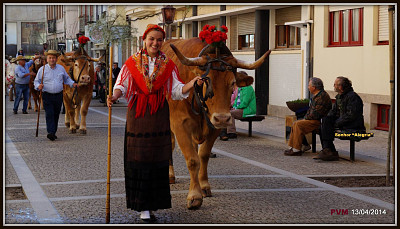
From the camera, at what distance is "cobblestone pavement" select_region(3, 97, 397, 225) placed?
729 cm

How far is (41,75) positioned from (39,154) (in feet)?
9.51

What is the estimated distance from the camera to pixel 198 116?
27.1ft

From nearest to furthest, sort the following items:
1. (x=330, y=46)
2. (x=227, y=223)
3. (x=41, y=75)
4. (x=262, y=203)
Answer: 1. (x=227, y=223)
2. (x=262, y=203)
3. (x=41, y=75)
4. (x=330, y=46)

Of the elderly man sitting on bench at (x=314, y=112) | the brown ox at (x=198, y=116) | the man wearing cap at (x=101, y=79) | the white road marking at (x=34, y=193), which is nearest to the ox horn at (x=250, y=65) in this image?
the brown ox at (x=198, y=116)

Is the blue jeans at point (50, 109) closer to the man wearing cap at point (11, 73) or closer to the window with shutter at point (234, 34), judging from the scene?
the window with shutter at point (234, 34)

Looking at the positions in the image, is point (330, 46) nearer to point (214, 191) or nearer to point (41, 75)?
point (41, 75)

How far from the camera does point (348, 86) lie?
1191 centimetres

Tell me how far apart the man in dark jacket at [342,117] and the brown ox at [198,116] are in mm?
3855

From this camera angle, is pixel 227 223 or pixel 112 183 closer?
pixel 227 223

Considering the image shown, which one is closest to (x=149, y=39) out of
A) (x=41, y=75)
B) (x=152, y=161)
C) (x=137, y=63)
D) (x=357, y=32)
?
(x=137, y=63)

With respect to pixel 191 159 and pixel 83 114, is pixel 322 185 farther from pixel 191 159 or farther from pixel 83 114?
pixel 83 114

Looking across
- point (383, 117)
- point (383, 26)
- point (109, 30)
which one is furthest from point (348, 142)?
point (109, 30)

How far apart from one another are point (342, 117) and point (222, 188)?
362 cm

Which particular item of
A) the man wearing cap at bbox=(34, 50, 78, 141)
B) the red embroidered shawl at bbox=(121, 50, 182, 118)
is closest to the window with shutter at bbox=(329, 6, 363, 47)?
the man wearing cap at bbox=(34, 50, 78, 141)
